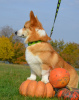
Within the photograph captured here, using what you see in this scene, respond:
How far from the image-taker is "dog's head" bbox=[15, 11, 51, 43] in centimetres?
430

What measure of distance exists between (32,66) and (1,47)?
41.7 metres

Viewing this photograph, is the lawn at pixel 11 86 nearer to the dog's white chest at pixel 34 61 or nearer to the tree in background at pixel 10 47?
the dog's white chest at pixel 34 61

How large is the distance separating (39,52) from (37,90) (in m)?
0.95

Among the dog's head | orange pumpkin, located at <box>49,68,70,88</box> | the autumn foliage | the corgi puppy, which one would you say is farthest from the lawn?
the autumn foliage

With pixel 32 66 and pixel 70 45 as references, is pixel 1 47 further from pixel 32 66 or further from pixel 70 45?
pixel 32 66

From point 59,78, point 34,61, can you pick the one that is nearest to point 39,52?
point 34,61

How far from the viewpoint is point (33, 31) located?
438 centimetres

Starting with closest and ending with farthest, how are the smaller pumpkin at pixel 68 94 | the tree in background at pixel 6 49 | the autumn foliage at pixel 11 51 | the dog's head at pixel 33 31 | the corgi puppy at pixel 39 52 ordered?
1. the smaller pumpkin at pixel 68 94
2. the corgi puppy at pixel 39 52
3. the dog's head at pixel 33 31
4. the tree in background at pixel 6 49
5. the autumn foliage at pixel 11 51

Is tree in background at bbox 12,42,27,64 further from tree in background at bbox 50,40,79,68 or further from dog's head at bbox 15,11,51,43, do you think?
dog's head at bbox 15,11,51,43

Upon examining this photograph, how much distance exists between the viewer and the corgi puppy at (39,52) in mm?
4094

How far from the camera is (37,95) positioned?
3709mm

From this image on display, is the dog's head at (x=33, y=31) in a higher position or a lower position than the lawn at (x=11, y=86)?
higher

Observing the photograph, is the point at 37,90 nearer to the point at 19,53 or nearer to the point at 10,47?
the point at 10,47

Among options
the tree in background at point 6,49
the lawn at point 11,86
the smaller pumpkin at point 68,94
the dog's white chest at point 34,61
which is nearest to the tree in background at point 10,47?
the tree in background at point 6,49
